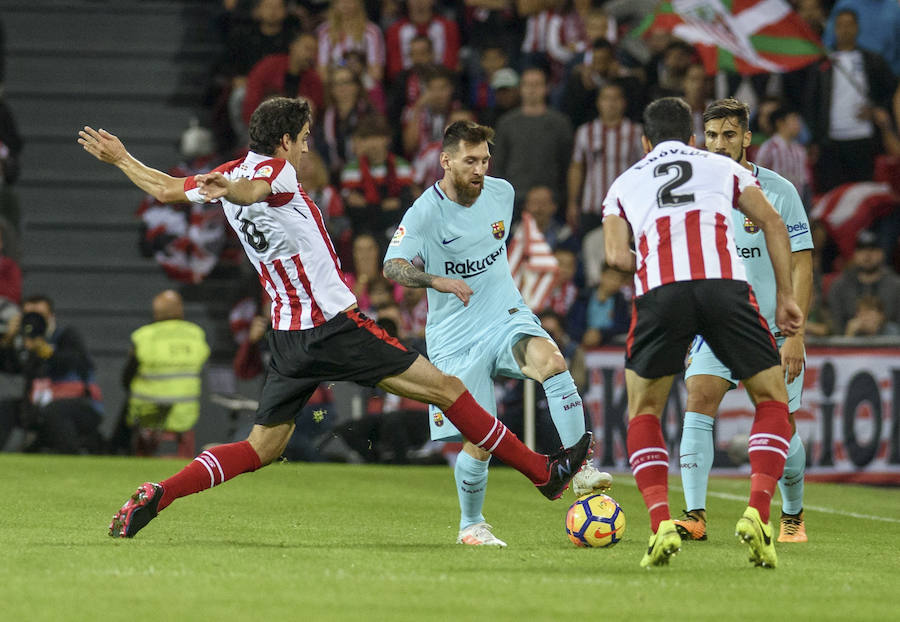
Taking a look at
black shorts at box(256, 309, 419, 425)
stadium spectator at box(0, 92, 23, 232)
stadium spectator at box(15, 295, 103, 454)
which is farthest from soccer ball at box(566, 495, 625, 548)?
stadium spectator at box(0, 92, 23, 232)

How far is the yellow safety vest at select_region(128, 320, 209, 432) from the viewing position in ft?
49.6

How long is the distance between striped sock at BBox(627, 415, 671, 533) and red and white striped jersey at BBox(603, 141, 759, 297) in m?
0.62

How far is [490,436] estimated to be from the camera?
760 cm

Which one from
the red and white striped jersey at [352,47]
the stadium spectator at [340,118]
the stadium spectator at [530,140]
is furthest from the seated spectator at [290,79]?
the stadium spectator at [530,140]

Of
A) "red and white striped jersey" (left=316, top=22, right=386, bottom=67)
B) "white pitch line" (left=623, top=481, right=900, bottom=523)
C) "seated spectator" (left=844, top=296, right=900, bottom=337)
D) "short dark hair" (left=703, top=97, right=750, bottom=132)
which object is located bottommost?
"white pitch line" (left=623, top=481, right=900, bottom=523)

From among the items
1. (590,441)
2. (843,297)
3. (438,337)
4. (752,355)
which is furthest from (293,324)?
(843,297)

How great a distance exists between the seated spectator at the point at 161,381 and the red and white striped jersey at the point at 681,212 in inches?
353

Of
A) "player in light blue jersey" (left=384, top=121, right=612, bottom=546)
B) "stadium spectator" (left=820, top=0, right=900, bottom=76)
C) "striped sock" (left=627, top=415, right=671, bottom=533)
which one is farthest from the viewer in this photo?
"stadium spectator" (left=820, top=0, right=900, bottom=76)

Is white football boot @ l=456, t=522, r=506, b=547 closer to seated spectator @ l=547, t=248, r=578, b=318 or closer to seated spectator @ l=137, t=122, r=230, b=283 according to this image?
seated spectator @ l=547, t=248, r=578, b=318

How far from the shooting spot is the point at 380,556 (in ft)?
23.3

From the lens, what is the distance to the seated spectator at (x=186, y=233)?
1695 centimetres

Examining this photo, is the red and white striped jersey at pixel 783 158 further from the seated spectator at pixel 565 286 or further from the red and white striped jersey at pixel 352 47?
the red and white striped jersey at pixel 352 47

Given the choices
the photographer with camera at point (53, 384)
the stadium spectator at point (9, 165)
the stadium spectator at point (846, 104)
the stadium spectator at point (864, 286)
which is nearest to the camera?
the photographer with camera at point (53, 384)

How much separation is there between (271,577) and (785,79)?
12692 millimetres
